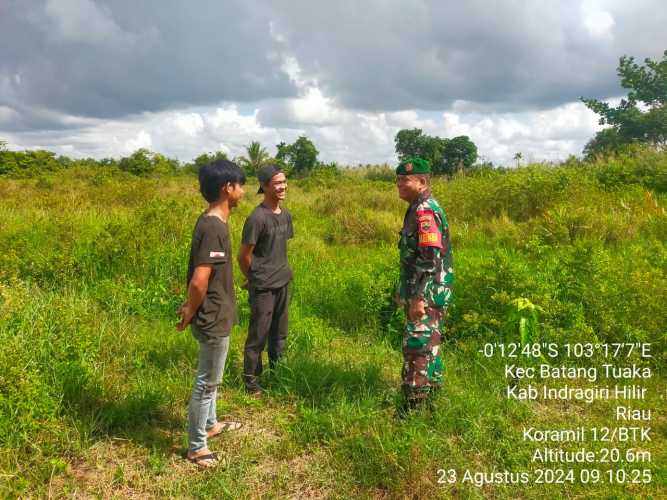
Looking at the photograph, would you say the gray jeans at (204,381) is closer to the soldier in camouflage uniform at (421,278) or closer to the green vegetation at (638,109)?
the soldier in camouflage uniform at (421,278)

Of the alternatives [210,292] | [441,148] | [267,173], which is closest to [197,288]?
[210,292]

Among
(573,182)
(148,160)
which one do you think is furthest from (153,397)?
(148,160)

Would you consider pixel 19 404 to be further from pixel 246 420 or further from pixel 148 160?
pixel 148 160

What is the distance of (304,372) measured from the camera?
3572 mm

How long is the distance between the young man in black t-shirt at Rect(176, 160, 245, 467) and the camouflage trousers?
114 centimetres

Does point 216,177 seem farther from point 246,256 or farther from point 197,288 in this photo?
point 246,256

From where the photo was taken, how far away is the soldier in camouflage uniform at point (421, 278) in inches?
114

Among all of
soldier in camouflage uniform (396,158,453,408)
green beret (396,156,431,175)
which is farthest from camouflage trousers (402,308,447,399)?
green beret (396,156,431,175)

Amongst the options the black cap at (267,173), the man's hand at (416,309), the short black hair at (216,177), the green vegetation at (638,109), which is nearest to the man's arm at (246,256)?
the black cap at (267,173)

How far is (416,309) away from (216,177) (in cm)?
144

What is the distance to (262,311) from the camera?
11.0ft

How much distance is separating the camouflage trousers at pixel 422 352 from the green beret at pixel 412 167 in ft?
2.91

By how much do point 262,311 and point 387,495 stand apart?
1461mm

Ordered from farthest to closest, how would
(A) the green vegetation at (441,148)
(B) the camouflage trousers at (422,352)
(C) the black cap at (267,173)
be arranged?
(A) the green vegetation at (441,148) → (C) the black cap at (267,173) → (B) the camouflage trousers at (422,352)
